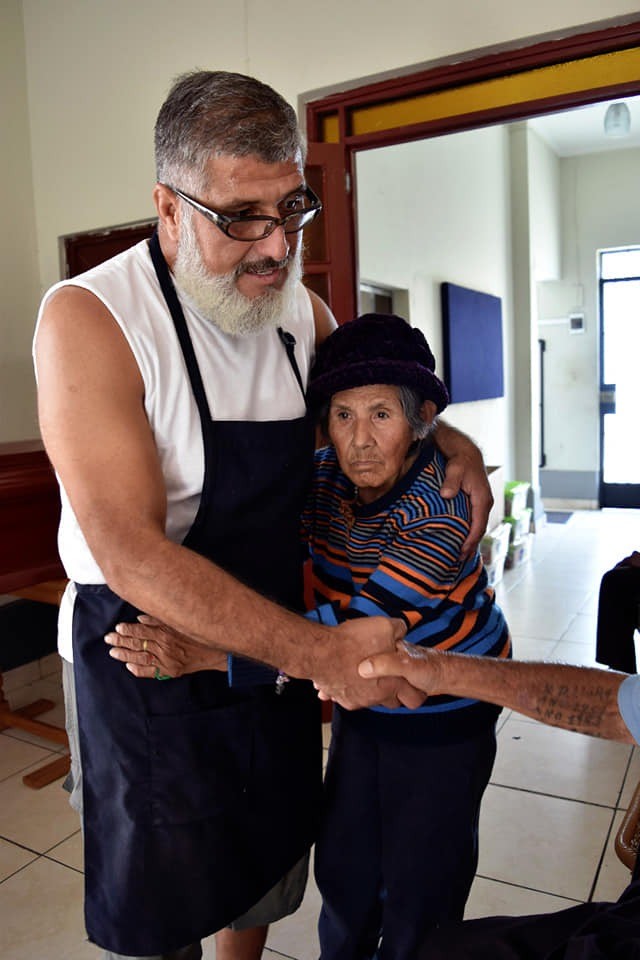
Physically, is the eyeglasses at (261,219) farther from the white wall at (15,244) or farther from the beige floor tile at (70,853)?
the white wall at (15,244)

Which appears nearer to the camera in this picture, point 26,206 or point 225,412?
point 225,412

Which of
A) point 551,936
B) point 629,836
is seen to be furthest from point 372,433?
point 629,836

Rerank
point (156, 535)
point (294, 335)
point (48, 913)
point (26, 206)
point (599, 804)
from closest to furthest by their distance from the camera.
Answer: point (156, 535), point (294, 335), point (48, 913), point (599, 804), point (26, 206)

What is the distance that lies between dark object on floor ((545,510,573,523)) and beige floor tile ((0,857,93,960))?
6733 millimetres

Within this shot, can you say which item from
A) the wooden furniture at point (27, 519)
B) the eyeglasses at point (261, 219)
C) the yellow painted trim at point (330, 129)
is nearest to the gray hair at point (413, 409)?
the eyeglasses at point (261, 219)

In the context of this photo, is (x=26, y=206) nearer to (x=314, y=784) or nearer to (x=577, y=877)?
(x=314, y=784)

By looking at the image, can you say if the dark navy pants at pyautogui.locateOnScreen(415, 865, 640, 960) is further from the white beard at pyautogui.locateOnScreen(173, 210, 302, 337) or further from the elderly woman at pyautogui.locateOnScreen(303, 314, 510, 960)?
the white beard at pyautogui.locateOnScreen(173, 210, 302, 337)

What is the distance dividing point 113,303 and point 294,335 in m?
0.48

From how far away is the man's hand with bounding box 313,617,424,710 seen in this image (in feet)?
4.33

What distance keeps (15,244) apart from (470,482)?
347cm

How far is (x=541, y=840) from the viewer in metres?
2.58

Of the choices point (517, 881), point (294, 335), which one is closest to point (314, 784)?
point (294, 335)

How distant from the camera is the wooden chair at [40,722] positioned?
10.2ft

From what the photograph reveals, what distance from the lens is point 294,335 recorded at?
1.69 meters
